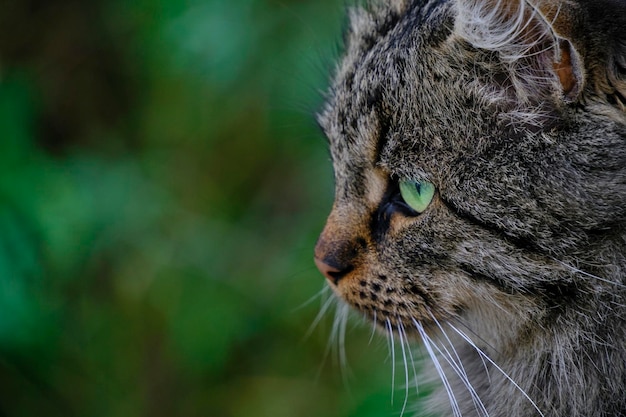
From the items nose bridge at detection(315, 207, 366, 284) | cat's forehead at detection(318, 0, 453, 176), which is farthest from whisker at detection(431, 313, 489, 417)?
cat's forehead at detection(318, 0, 453, 176)

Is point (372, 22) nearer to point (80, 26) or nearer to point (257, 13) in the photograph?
point (257, 13)

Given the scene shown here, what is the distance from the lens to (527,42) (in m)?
0.92

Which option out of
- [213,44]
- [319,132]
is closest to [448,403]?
[319,132]

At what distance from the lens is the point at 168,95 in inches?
75.3

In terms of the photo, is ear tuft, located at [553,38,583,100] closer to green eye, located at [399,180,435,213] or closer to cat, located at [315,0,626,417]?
cat, located at [315,0,626,417]

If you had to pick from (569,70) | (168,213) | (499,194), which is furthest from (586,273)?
(168,213)

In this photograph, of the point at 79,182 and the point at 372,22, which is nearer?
the point at 372,22

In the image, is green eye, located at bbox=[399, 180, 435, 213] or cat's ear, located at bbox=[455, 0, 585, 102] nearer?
cat's ear, located at bbox=[455, 0, 585, 102]

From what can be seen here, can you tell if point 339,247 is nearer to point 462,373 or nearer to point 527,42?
point 462,373

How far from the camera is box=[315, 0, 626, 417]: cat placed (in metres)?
0.91

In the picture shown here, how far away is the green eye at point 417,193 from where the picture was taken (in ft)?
3.36

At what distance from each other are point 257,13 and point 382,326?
983mm

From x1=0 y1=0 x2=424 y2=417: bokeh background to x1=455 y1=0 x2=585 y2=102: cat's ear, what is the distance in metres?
0.53

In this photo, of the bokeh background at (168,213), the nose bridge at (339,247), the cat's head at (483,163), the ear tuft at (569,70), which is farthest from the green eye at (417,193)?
the bokeh background at (168,213)
